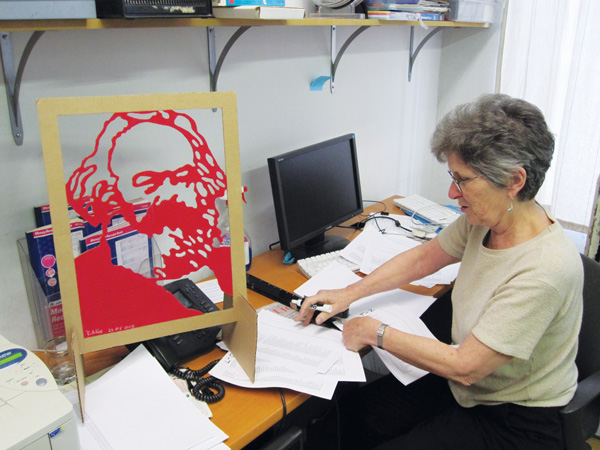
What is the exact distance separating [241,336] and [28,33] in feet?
2.94

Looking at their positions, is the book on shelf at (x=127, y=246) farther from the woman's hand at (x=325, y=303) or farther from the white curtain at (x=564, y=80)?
the white curtain at (x=564, y=80)

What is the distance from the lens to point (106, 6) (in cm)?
109

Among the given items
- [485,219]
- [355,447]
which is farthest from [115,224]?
[355,447]

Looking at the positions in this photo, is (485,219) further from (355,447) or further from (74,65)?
(74,65)

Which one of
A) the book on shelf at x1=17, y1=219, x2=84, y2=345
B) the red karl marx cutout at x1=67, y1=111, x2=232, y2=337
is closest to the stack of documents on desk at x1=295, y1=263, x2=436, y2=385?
the red karl marx cutout at x1=67, y1=111, x2=232, y2=337

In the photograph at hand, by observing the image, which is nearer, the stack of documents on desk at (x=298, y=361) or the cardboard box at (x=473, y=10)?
the stack of documents on desk at (x=298, y=361)

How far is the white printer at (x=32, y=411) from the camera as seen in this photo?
0.79 meters

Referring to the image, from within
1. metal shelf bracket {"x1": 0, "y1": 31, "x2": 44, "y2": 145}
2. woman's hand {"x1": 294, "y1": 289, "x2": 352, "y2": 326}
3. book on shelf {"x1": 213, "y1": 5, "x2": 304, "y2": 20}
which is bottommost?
woman's hand {"x1": 294, "y1": 289, "x2": 352, "y2": 326}

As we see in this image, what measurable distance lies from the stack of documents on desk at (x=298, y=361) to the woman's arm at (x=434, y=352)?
0.05 meters

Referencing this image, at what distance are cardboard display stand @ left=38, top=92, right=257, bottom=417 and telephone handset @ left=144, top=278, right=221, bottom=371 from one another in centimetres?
5

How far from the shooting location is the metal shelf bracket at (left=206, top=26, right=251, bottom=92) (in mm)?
1570

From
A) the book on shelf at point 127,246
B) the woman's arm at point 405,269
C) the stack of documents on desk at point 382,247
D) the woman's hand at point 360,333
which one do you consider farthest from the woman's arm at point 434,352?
the book on shelf at point 127,246

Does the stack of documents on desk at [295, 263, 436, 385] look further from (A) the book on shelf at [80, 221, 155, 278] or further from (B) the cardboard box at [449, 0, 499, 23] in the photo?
(B) the cardboard box at [449, 0, 499, 23]

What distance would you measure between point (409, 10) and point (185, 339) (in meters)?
1.48
